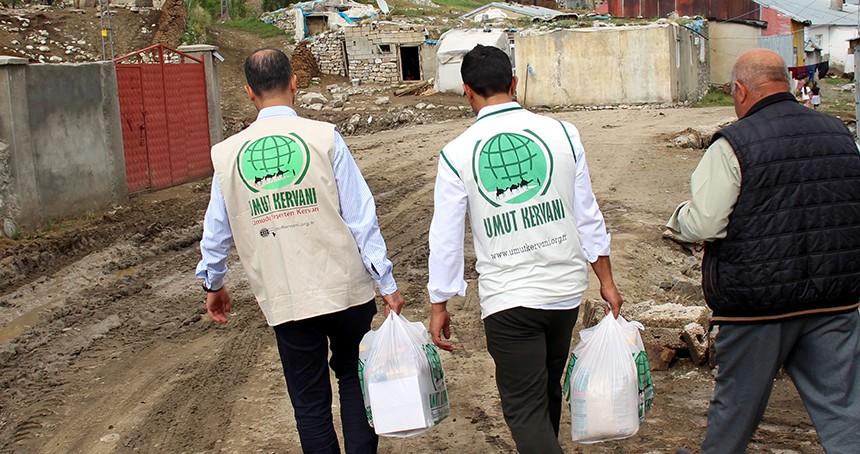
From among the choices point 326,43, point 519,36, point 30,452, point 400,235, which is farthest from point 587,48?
point 30,452

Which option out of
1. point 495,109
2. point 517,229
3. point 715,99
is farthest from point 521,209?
point 715,99

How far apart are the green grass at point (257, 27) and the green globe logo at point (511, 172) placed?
113ft

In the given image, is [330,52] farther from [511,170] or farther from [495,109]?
[511,170]

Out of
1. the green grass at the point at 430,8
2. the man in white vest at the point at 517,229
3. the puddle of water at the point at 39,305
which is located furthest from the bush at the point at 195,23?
the man in white vest at the point at 517,229

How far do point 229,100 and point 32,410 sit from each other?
21.6 m

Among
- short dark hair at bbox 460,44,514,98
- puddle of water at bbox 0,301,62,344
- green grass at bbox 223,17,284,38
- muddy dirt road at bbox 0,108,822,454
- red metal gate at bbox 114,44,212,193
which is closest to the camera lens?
short dark hair at bbox 460,44,514,98

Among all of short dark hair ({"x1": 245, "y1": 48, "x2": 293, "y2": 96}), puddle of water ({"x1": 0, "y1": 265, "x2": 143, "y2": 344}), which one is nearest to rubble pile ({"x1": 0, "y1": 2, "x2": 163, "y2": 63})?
puddle of water ({"x1": 0, "y1": 265, "x2": 143, "y2": 344})

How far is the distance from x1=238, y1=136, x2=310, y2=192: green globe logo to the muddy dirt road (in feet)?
5.47

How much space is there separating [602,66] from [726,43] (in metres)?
13.2

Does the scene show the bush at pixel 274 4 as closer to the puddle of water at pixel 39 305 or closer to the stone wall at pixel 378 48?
the stone wall at pixel 378 48

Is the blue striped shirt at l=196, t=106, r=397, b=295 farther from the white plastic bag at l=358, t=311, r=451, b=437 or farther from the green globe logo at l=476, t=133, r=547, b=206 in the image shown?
A: the green globe logo at l=476, t=133, r=547, b=206

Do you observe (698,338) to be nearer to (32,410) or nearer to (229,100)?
(32,410)

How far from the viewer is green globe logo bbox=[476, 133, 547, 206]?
3.35 metres

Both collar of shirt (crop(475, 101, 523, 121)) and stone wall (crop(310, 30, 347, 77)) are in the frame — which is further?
stone wall (crop(310, 30, 347, 77))
